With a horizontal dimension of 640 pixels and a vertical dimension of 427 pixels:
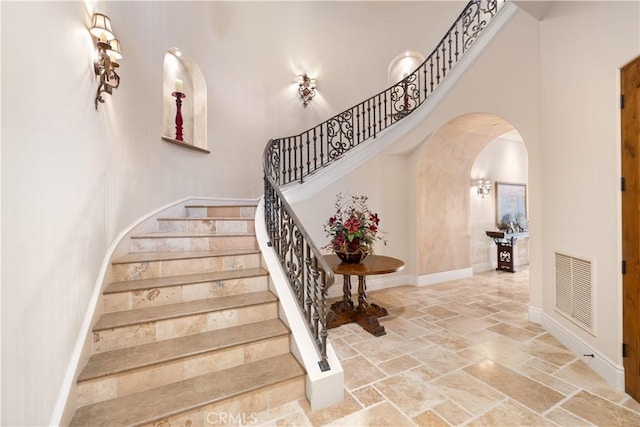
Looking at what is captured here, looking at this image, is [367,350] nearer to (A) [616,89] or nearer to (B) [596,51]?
(A) [616,89]

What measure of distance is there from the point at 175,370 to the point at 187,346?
0.15 metres

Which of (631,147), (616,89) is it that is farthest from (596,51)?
(631,147)

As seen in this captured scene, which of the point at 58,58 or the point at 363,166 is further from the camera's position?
the point at 363,166

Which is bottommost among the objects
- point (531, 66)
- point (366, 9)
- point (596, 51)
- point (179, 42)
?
point (596, 51)

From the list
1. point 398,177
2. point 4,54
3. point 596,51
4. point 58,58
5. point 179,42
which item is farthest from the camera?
point 398,177

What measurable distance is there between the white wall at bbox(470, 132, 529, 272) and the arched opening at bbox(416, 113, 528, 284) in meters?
0.82

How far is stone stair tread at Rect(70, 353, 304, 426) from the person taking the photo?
1461 millimetres

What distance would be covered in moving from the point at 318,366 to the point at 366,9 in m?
6.86

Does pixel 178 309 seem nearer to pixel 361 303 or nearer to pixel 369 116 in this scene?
pixel 361 303

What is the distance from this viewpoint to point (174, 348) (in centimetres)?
182

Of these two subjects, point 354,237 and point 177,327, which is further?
point 354,237

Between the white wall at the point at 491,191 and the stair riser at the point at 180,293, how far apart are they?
5093 millimetres

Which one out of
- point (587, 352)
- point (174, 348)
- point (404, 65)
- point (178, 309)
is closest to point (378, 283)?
point (587, 352)

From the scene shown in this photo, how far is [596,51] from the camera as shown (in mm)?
2156
